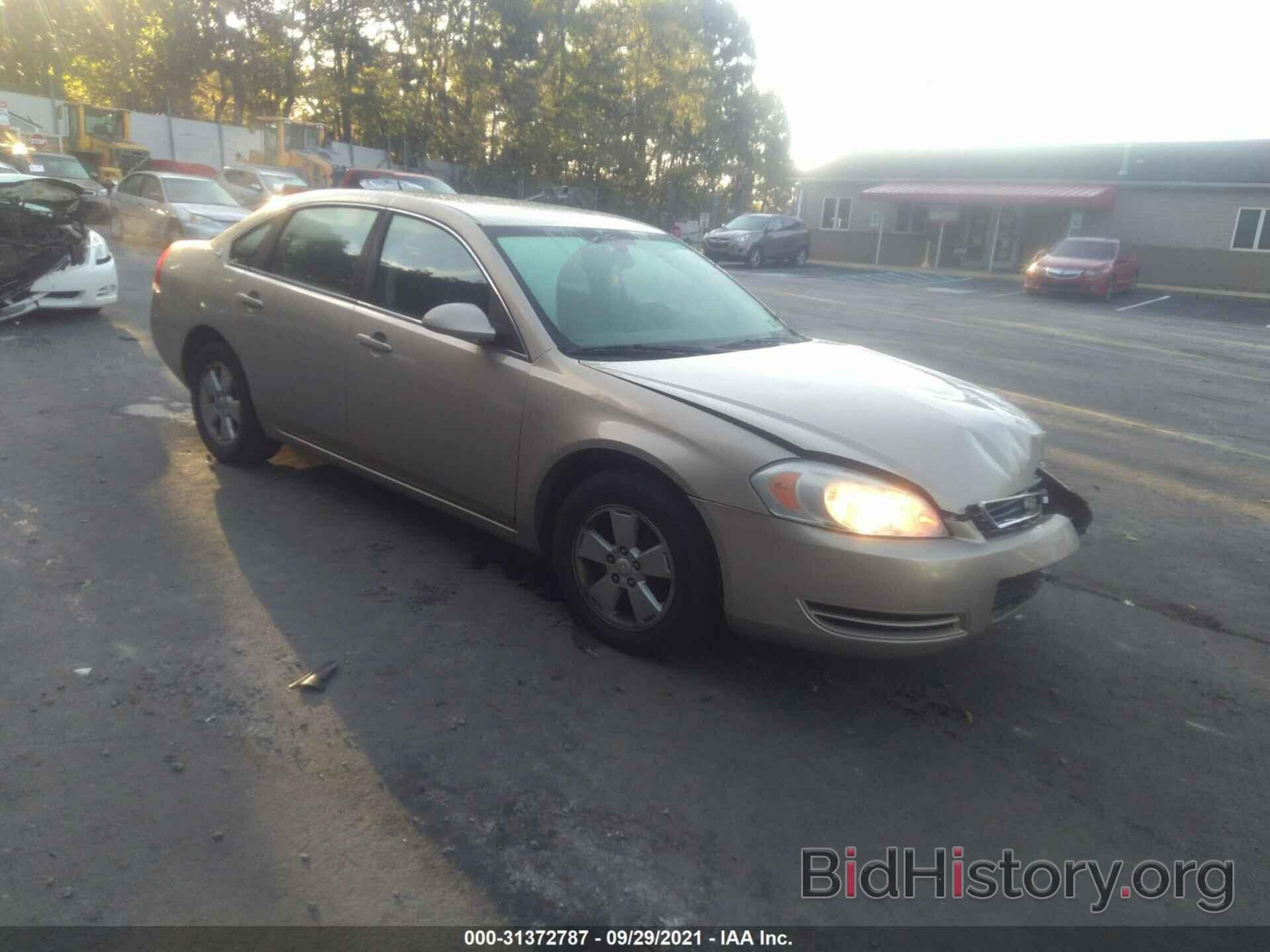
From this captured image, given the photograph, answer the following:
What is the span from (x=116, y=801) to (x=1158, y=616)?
168 inches

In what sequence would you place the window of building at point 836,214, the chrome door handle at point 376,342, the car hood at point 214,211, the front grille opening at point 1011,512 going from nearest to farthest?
the front grille opening at point 1011,512 < the chrome door handle at point 376,342 < the car hood at point 214,211 < the window of building at point 836,214

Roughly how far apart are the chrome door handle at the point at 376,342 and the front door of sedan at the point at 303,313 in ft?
0.34

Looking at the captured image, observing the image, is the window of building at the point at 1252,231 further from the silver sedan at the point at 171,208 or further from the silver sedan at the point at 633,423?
the silver sedan at the point at 633,423

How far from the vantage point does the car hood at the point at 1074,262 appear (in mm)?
27375

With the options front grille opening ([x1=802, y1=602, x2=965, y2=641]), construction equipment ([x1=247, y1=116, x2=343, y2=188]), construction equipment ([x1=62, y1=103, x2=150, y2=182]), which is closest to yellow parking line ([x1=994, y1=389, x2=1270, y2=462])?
front grille opening ([x1=802, y1=602, x2=965, y2=641])

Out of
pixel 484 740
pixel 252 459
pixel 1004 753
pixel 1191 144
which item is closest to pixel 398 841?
pixel 484 740

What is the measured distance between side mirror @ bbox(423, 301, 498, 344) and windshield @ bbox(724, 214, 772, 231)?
2984 centimetres

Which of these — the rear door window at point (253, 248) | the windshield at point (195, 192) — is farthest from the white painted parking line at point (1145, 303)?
the rear door window at point (253, 248)

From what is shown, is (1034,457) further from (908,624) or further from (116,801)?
(116,801)

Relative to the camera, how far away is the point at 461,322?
4027mm

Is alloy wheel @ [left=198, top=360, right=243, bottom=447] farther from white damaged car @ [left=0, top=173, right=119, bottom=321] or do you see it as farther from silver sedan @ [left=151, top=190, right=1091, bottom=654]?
white damaged car @ [left=0, top=173, right=119, bottom=321]

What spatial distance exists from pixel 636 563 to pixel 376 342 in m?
1.75

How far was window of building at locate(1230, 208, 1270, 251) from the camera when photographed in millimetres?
31750

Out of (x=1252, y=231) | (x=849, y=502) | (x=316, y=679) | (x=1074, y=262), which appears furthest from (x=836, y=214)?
(x=316, y=679)
